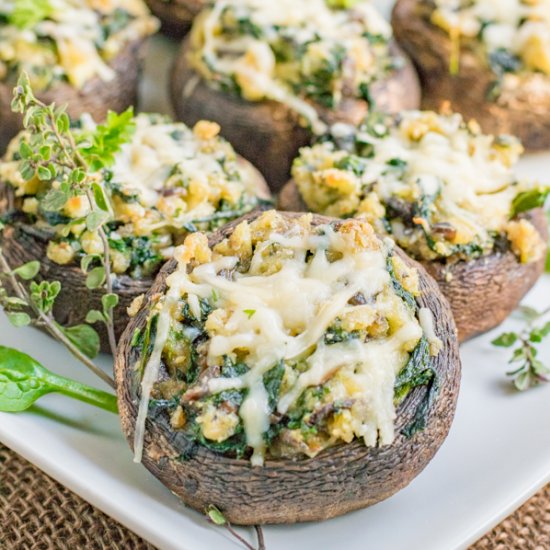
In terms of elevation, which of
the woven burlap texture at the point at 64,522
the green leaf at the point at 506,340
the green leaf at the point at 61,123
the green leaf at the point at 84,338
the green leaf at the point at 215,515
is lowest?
the woven burlap texture at the point at 64,522

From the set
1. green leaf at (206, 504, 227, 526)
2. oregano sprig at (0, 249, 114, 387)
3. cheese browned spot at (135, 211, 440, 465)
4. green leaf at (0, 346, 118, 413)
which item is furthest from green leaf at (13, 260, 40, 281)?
green leaf at (206, 504, 227, 526)

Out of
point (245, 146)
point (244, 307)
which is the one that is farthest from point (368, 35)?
point (244, 307)

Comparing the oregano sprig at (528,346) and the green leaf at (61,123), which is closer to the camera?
the green leaf at (61,123)

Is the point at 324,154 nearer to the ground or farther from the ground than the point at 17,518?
farther from the ground

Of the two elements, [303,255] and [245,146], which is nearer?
[303,255]

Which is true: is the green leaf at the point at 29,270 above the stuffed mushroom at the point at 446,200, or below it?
below

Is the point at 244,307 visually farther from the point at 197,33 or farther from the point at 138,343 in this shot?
the point at 197,33

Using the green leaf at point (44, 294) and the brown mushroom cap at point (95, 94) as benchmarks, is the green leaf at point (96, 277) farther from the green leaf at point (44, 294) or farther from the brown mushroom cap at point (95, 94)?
the brown mushroom cap at point (95, 94)

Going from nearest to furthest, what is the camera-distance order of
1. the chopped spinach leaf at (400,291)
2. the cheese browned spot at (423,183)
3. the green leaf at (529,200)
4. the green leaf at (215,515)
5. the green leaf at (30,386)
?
the green leaf at (215,515), the chopped spinach leaf at (400,291), the green leaf at (30,386), the cheese browned spot at (423,183), the green leaf at (529,200)

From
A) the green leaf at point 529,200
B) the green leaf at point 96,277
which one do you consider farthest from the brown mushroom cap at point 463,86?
the green leaf at point 96,277
